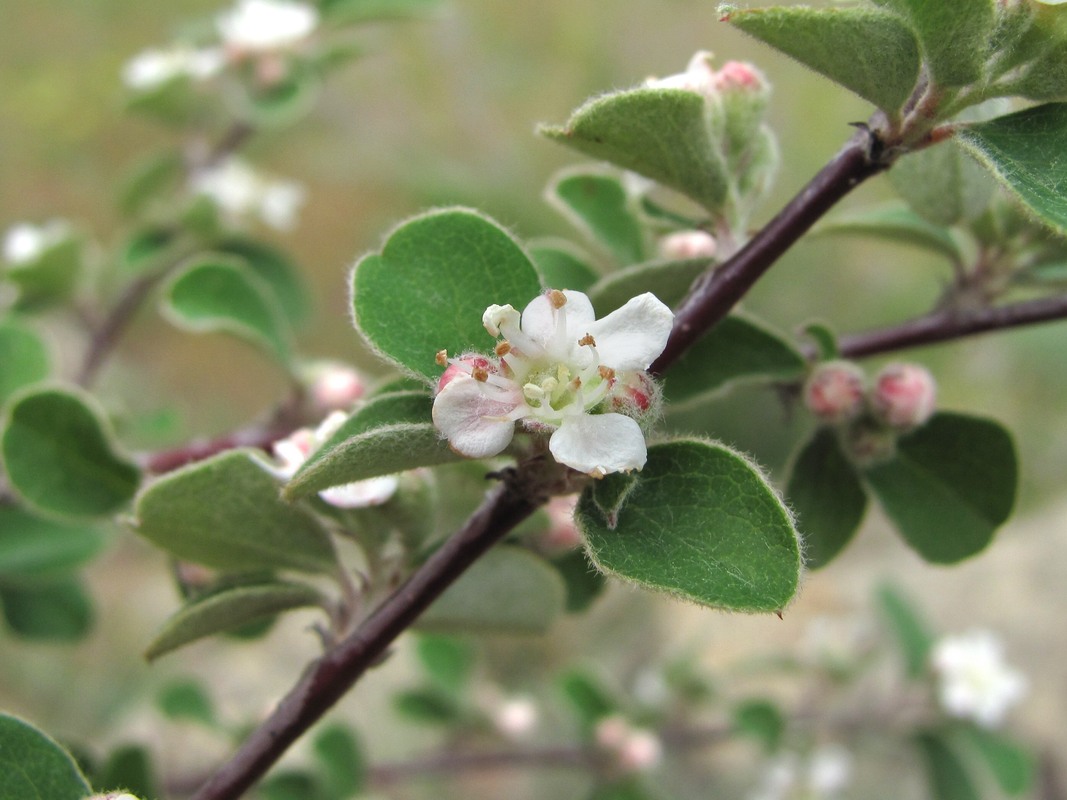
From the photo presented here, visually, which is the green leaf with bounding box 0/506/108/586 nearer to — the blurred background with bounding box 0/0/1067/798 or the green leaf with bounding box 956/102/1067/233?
the green leaf with bounding box 956/102/1067/233

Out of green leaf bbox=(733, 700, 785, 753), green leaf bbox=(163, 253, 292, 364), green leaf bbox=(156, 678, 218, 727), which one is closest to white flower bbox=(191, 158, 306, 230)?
green leaf bbox=(163, 253, 292, 364)

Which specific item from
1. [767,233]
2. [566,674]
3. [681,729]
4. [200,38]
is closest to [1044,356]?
[681,729]

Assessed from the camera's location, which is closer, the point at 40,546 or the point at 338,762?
the point at 40,546

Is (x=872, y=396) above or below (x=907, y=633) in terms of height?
above

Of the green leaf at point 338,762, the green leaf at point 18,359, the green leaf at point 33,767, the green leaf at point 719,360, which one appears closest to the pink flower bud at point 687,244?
the green leaf at point 719,360

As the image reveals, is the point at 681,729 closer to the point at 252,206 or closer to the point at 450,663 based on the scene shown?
the point at 450,663

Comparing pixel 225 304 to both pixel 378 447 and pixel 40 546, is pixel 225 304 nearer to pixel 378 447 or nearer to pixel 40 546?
pixel 40 546

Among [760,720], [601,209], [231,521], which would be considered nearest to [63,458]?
[231,521]
